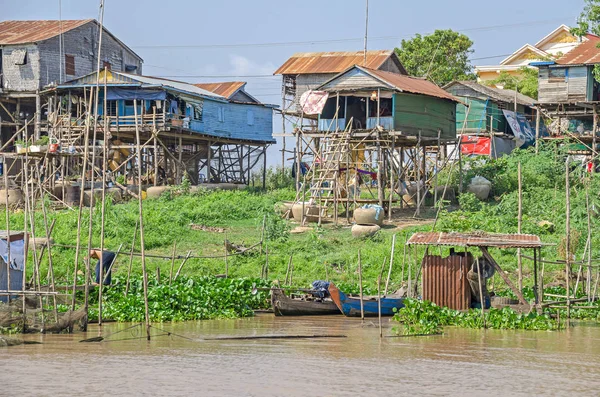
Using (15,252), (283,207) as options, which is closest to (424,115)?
(283,207)

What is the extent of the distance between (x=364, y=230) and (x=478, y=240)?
8.66m

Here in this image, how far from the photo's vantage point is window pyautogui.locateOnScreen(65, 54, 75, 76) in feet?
122

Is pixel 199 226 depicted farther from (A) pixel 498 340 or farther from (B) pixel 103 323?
(A) pixel 498 340

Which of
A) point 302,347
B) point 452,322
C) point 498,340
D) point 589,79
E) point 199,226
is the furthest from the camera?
point 589,79

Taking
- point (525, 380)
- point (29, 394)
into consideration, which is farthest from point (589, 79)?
point (29, 394)

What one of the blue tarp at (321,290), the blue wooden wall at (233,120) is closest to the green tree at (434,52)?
the blue wooden wall at (233,120)

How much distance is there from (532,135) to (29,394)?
109ft

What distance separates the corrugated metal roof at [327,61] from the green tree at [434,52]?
287 centimetres

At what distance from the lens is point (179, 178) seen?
1359 inches

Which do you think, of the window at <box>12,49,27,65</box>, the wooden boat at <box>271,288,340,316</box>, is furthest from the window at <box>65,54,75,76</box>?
the wooden boat at <box>271,288,340,316</box>

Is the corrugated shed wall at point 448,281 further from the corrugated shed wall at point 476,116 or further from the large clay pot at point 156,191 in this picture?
the corrugated shed wall at point 476,116

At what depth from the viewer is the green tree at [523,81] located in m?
44.2

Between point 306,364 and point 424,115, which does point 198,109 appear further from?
point 306,364

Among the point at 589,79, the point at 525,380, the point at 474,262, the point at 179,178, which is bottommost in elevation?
the point at 525,380
